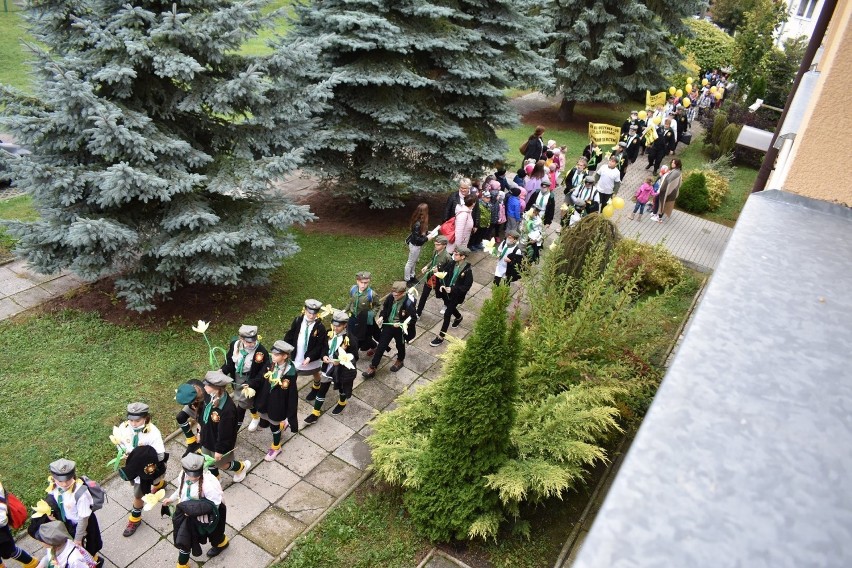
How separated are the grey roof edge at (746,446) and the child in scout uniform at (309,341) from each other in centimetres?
629

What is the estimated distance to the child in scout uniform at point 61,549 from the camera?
5.27 m

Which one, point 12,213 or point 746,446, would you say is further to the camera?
point 12,213

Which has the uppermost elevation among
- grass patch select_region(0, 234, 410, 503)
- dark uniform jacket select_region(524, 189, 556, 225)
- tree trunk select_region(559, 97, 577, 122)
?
tree trunk select_region(559, 97, 577, 122)

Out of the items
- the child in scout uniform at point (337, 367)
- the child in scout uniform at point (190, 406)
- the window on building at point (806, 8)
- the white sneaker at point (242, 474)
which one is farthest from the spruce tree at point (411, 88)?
the window on building at point (806, 8)

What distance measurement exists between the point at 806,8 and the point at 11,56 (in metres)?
45.6

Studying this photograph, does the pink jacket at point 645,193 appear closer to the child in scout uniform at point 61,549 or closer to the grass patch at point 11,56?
the child in scout uniform at point 61,549

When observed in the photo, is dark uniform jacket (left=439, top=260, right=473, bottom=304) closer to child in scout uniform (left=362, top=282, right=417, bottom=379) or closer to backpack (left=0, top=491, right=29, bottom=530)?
child in scout uniform (left=362, top=282, right=417, bottom=379)

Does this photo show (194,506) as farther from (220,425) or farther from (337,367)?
(337,367)

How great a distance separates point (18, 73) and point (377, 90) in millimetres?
16128

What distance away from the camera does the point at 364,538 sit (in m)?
6.73

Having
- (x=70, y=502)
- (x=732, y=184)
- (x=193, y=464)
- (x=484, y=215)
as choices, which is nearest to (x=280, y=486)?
(x=193, y=464)

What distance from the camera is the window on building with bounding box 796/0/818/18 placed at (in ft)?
133

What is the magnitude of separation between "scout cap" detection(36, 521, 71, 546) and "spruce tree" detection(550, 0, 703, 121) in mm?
20395

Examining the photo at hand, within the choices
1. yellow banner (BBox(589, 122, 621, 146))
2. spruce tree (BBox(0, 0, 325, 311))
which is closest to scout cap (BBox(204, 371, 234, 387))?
spruce tree (BBox(0, 0, 325, 311))
